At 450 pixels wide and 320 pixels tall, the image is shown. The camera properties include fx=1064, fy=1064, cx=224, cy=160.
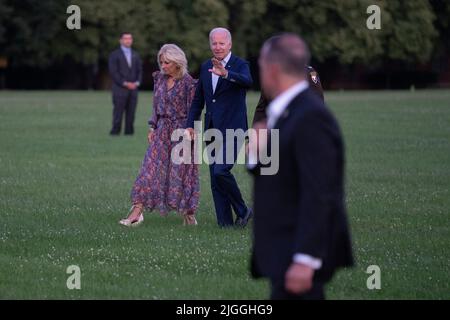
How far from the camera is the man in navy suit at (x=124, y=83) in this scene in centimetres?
2805

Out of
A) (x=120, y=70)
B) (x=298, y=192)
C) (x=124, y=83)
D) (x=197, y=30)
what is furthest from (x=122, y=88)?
(x=197, y=30)

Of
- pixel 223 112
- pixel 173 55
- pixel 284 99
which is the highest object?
pixel 284 99

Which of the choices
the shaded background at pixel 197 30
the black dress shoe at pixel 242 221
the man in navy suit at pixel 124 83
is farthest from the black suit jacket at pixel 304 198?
the shaded background at pixel 197 30

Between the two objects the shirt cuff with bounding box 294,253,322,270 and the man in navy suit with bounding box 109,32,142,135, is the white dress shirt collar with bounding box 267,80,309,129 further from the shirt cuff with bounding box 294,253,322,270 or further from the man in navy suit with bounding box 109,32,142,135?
the man in navy suit with bounding box 109,32,142,135

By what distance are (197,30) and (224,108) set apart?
53544 millimetres

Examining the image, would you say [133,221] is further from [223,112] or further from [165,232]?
[223,112]

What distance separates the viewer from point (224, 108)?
1249 centimetres

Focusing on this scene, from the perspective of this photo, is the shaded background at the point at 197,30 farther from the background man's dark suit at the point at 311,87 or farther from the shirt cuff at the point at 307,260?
the shirt cuff at the point at 307,260

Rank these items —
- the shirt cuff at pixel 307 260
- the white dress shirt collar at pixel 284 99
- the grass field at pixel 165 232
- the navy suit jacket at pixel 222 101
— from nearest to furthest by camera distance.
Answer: the shirt cuff at pixel 307 260 < the white dress shirt collar at pixel 284 99 < the grass field at pixel 165 232 < the navy suit jacket at pixel 222 101

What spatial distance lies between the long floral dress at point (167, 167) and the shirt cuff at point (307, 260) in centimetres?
746

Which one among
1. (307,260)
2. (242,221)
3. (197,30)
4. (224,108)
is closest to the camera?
(307,260)

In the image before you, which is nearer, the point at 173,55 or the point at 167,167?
the point at 173,55
